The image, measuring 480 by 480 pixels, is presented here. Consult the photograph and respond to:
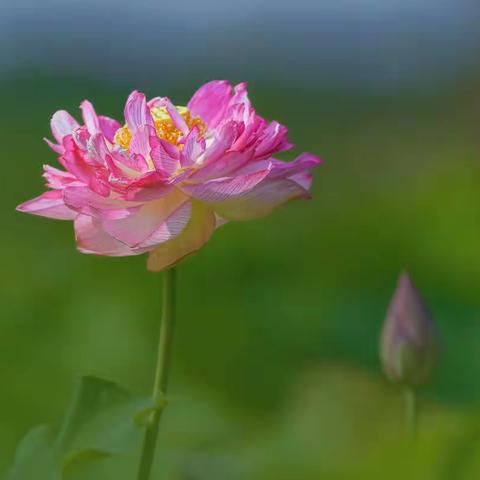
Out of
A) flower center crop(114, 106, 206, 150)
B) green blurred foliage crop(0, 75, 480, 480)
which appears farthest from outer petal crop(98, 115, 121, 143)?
green blurred foliage crop(0, 75, 480, 480)

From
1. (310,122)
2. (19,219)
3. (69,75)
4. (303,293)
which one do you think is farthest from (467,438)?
(69,75)

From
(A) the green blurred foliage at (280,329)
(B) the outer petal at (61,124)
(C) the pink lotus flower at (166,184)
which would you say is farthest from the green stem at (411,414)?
(B) the outer petal at (61,124)

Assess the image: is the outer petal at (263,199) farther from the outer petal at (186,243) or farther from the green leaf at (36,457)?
the green leaf at (36,457)

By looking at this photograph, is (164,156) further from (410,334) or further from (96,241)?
(410,334)

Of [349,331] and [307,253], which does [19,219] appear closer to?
[307,253]

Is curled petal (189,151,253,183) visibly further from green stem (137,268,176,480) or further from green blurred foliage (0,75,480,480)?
green blurred foliage (0,75,480,480)

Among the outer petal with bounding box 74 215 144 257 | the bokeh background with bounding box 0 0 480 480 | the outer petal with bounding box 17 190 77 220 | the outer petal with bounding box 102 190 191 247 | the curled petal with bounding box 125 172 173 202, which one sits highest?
the curled petal with bounding box 125 172 173 202
